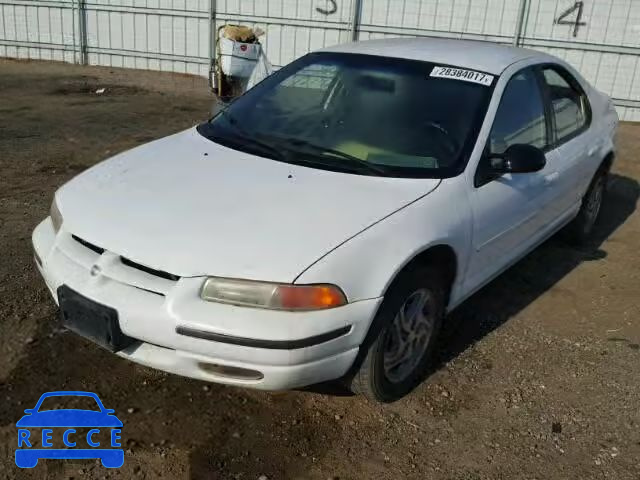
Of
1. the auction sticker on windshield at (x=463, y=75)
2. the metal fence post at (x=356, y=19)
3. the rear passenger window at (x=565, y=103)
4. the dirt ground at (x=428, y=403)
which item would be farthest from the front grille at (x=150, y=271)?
the metal fence post at (x=356, y=19)

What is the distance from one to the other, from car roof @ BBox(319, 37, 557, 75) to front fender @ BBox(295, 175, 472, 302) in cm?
94

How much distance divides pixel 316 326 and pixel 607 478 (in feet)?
4.59

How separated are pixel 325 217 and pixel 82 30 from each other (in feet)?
38.6

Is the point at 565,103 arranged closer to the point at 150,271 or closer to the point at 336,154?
the point at 336,154

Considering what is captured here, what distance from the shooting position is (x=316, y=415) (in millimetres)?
3109

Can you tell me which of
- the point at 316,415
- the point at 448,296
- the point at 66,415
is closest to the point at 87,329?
the point at 66,415

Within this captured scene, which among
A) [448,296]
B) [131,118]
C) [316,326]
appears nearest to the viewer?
[316,326]

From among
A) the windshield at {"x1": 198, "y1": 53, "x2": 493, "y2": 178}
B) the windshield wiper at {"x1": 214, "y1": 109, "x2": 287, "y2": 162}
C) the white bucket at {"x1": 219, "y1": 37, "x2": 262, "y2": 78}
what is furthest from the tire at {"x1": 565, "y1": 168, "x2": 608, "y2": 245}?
the white bucket at {"x1": 219, "y1": 37, "x2": 262, "y2": 78}

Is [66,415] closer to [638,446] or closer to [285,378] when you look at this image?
[285,378]

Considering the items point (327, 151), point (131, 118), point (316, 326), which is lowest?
point (131, 118)

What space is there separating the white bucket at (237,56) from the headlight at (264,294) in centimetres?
730

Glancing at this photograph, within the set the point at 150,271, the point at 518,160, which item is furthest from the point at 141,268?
the point at 518,160

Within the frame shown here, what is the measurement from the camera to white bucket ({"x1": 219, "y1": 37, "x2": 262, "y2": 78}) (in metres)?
9.34

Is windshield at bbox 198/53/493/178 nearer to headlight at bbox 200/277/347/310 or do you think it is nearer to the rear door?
the rear door
